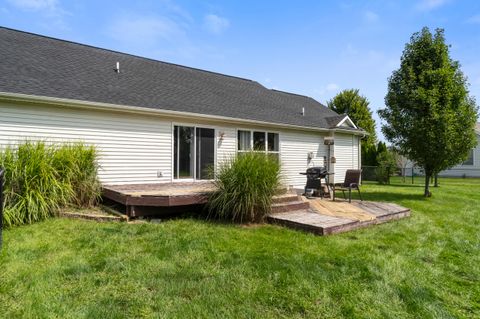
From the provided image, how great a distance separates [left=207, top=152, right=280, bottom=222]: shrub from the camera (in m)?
5.81

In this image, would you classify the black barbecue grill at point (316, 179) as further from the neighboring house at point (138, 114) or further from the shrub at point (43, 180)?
the shrub at point (43, 180)

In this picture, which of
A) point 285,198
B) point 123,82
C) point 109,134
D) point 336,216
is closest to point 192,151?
point 109,134

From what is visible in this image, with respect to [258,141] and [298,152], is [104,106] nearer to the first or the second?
[258,141]

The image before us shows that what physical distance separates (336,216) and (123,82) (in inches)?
280

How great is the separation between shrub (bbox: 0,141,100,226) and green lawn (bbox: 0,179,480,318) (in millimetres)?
489

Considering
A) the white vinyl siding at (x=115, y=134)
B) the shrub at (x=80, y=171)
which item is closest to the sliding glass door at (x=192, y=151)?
the white vinyl siding at (x=115, y=134)

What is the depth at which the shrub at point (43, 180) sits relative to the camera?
218 inches

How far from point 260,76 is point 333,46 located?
7.89 metres

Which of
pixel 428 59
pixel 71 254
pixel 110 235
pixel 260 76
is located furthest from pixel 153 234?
pixel 260 76

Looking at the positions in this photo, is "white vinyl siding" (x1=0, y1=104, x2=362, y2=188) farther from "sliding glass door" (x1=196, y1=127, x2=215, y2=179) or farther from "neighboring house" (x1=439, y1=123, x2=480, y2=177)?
"neighboring house" (x1=439, y1=123, x2=480, y2=177)

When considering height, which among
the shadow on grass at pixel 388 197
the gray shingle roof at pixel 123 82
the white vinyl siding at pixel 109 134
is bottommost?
the shadow on grass at pixel 388 197

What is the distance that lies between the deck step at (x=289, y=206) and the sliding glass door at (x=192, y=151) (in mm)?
2923

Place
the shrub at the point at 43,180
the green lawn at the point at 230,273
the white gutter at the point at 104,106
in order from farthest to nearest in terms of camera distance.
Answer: the white gutter at the point at 104,106 → the shrub at the point at 43,180 → the green lawn at the point at 230,273

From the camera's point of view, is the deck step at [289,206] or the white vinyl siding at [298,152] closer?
the deck step at [289,206]
